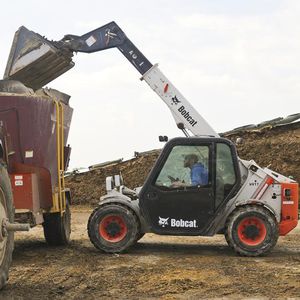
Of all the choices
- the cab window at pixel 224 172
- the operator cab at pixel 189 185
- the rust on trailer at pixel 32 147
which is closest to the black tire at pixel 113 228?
the operator cab at pixel 189 185

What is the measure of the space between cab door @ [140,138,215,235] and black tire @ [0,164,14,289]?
4104 millimetres

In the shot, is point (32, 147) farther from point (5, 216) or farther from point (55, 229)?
point (5, 216)

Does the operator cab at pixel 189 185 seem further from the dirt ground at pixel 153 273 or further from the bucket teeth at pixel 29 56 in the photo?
the bucket teeth at pixel 29 56

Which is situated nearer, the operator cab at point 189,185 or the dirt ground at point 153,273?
the dirt ground at point 153,273

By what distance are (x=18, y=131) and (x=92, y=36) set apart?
154 inches

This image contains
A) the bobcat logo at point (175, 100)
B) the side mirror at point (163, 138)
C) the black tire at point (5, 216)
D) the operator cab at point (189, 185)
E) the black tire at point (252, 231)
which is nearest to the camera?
the black tire at point (5, 216)

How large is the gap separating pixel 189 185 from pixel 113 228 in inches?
53.5

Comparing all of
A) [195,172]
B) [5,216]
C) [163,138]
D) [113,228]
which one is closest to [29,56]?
[163,138]

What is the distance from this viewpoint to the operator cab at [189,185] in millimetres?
9633

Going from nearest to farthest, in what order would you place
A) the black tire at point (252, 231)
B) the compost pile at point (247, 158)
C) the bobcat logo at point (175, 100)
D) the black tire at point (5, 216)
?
the black tire at point (5, 216), the black tire at point (252, 231), the bobcat logo at point (175, 100), the compost pile at point (247, 158)

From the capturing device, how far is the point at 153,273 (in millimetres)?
7715

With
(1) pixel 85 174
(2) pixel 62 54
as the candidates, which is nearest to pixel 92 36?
(2) pixel 62 54

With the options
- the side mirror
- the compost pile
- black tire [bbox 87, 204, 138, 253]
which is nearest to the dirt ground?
black tire [bbox 87, 204, 138, 253]

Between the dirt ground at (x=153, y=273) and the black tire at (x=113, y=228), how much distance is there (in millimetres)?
180
